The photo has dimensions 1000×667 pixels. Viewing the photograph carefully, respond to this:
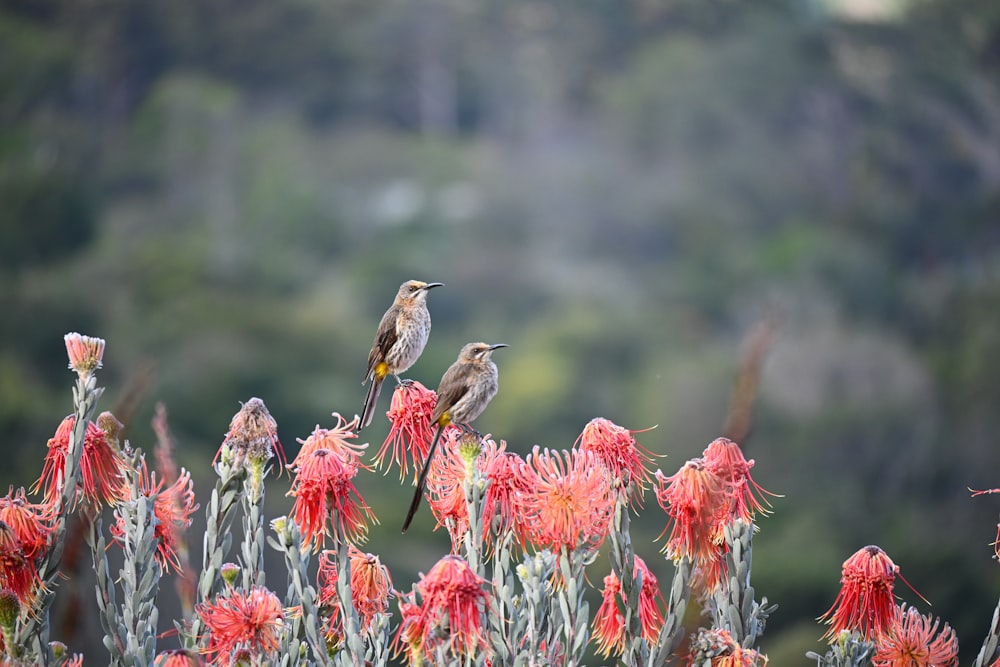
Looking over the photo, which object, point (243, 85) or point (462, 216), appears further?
point (243, 85)

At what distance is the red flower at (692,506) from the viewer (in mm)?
4594

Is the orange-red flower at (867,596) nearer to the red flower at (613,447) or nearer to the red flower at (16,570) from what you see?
the red flower at (613,447)

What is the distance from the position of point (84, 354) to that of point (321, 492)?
3.40 ft

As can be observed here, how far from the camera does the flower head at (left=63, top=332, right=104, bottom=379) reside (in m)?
4.82

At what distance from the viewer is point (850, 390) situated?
65.6 metres

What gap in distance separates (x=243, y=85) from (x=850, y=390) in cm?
5349

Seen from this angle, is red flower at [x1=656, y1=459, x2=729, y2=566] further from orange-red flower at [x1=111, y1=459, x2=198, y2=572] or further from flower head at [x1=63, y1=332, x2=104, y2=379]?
flower head at [x1=63, y1=332, x2=104, y2=379]

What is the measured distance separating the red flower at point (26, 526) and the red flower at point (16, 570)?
29 mm

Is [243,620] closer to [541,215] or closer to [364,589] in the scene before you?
[364,589]

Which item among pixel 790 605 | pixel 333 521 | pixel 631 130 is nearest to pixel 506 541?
pixel 333 521

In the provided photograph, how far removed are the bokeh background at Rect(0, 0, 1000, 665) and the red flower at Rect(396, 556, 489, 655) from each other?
4767 cm

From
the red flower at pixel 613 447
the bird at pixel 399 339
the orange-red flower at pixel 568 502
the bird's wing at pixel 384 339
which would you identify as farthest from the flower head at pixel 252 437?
the bird's wing at pixel 384 339

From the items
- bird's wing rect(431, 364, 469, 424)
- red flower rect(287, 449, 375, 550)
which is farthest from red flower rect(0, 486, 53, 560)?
bird's wing rect(431, 364, 469, 424)

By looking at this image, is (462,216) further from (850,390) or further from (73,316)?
(850,390)
